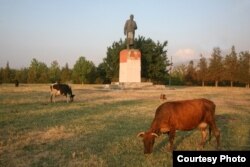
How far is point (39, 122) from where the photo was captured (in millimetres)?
13367

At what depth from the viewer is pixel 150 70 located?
54656 mm

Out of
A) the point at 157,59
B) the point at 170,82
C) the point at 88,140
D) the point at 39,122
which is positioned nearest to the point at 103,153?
the point at 88,140

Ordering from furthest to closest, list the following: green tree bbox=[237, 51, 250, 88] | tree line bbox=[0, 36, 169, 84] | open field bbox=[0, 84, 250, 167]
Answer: green tree bbox=[237, 51, 250, 88], tree line bbox=[0, 36, 169, 84], open field bbox=[0, 84, 250, 167]

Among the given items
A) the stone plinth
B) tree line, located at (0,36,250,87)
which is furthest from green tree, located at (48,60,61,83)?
the stone plinth

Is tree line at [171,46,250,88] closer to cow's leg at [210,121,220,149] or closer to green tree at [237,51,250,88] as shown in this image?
green tree at [237,51,250,88]

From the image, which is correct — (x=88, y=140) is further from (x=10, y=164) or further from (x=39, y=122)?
(x=39, y=122)

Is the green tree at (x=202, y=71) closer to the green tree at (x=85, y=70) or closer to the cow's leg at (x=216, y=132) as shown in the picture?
the green tree at (x=85, y=70)

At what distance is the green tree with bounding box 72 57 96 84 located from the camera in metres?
73.3

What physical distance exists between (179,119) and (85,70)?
66.1m

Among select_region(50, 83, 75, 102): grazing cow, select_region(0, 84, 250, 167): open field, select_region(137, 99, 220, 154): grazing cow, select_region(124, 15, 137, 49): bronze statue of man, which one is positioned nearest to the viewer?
select_region(0, 84, 250, 167): open field

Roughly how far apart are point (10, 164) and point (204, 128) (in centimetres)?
499

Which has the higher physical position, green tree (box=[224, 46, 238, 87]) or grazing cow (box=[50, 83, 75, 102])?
green tree (box=[224, 46, 238, 87])

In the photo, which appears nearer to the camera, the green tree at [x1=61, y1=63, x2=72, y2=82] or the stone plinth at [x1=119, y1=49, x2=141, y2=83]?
the stone plinth at [x1=119, y1=49, x2=141, y2=83]

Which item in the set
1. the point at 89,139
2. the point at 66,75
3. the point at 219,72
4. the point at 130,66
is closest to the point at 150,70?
the point at 130,66
